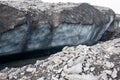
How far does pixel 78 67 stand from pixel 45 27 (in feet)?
15.2

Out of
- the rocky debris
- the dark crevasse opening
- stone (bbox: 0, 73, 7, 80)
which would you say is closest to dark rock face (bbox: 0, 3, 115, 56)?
the dark crevasse opening

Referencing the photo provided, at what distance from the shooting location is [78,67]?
17.7 feet

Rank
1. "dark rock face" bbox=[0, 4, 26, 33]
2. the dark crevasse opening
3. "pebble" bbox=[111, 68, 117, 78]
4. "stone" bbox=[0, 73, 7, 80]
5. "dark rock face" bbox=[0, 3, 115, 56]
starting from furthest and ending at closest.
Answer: the dark crevasse opening → "dark rock face" bbox=[0, 3, 115, 56] → "dark rock face" bbox=[0, 4, 26, 33] → "stone" bbox=[0, 73, 7, 80] → "pebble" bbox=[111, 68, 117, 78]

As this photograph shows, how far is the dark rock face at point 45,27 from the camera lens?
875 cm

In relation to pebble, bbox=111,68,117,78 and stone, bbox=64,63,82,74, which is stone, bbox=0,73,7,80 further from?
pebble, bbox=111,68,117,78

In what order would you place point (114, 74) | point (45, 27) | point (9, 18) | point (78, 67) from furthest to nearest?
1. point (45, 27)
2. point (9, 18)
3. point (78, 67)
4. point (114, 74)

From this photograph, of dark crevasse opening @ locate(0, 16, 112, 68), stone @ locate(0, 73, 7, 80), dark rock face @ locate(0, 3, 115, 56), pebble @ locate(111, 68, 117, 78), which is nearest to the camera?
pebble @ locate(111, 68, 117, 78)

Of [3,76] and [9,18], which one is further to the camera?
[9,18]

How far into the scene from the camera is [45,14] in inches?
400

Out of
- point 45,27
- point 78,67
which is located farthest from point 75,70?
point 45,27

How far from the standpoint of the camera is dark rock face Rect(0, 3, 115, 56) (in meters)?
8.75

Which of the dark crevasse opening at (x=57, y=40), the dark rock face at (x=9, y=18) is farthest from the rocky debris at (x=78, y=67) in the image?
the dark crevasse opening at (x=57, y=40)

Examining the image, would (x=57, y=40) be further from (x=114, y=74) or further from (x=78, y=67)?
(x=114, y=74)

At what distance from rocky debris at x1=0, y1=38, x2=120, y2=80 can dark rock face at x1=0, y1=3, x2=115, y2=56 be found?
269cm
